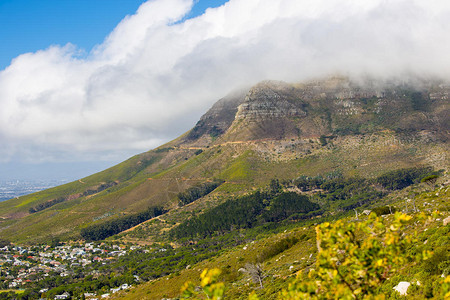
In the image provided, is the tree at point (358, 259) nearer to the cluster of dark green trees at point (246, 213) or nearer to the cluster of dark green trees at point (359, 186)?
the cluster of dark green trees at point (246, 213)

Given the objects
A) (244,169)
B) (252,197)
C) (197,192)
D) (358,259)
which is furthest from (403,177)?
(358,259)

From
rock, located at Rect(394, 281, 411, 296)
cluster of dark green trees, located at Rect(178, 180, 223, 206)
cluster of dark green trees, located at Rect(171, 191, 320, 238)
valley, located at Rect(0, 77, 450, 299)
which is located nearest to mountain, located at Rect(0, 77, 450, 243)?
valley, located at Rect(0, 77, 450, 299)

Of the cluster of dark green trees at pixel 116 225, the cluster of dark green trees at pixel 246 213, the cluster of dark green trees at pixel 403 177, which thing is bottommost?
the cluster of dark green trees at pixel 403 177

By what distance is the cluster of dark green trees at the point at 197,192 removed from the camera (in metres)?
150

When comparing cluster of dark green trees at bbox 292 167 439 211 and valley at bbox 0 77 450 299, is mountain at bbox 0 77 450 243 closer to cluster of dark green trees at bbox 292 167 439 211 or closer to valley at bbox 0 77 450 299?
valley at bbox 0 77 450 299

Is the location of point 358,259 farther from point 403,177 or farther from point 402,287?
point 403,177

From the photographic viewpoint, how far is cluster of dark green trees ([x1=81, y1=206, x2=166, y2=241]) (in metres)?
125

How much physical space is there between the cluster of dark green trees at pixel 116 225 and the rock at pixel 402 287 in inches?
5210

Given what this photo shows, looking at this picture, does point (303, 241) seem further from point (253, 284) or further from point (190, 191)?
point (190, 191)

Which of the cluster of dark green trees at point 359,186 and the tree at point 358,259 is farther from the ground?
the tree at point 358,259

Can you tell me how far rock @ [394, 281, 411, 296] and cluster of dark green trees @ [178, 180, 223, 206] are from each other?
453 feet

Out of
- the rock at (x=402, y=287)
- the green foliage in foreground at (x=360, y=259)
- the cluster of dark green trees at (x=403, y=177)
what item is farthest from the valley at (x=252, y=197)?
the green foliage in foreground at (x=360, y=259)

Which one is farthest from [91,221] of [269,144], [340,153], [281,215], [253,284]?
[340,153]

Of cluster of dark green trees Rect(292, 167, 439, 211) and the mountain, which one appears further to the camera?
the mountain
